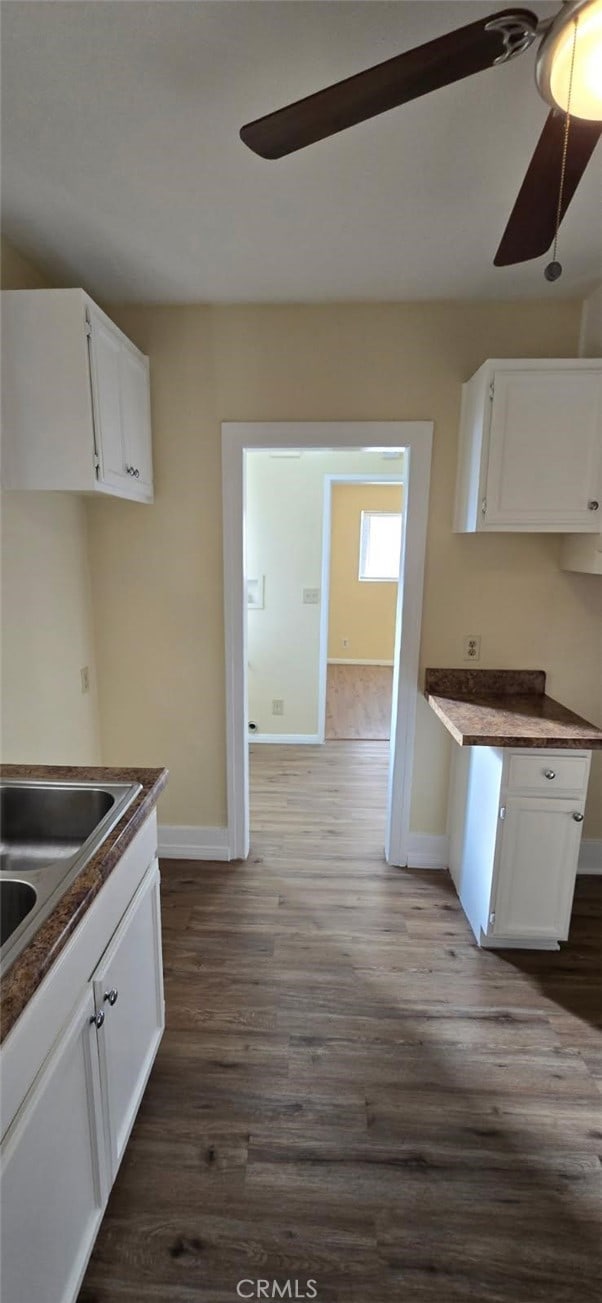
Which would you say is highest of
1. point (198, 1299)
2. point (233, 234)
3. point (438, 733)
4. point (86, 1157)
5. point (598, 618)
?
point (233, 234)

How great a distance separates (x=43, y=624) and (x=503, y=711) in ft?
5.95

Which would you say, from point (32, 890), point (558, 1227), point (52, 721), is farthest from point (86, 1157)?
point (52, 721)

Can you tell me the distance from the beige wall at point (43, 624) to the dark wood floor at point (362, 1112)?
2.96ft

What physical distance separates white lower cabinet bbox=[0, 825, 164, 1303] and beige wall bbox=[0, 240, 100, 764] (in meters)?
0.81

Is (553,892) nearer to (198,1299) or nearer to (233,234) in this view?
(198,1299)

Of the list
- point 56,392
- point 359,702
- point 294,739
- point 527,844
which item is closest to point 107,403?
point 56,392

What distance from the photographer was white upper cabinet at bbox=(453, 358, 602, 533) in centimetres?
197

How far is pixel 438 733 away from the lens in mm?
2539

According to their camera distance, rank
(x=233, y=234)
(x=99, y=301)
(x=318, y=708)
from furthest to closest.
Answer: (x=318, y=708) → (x=99, y=301) → (x=233, y=234)

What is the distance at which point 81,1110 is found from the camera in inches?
41.9

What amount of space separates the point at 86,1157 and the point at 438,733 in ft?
6.25

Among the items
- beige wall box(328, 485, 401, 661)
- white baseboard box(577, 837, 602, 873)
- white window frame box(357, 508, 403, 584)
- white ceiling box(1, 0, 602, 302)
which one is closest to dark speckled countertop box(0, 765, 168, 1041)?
white ceiling box(1, 0, 602, 302)

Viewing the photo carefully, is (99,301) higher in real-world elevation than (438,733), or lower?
higher

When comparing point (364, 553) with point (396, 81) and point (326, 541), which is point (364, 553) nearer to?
point (326, 541)
